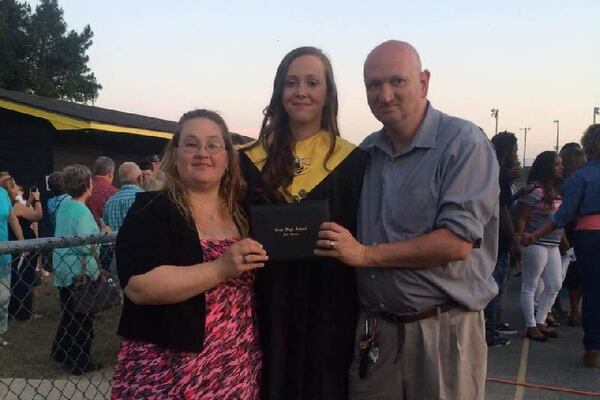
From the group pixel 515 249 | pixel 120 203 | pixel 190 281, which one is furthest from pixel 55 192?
pixel 190 281

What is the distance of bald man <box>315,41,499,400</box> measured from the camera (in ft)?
6.88

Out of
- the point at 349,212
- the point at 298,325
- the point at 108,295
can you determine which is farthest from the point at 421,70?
the point at 108,295

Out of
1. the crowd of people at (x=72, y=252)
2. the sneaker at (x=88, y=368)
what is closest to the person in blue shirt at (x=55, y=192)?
the crowd of people at (x=72, y=252)

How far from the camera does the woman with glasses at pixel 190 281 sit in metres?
1.95

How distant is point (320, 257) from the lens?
6.81 ft

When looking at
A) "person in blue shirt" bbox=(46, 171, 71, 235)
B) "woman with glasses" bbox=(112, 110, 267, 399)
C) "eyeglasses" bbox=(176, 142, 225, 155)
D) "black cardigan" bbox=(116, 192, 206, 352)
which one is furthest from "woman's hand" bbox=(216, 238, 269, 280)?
"person in blue shirt" bbox=(46, 171, 71, 235)

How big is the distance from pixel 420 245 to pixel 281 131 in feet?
2.36

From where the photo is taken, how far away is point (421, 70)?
2.24 metres

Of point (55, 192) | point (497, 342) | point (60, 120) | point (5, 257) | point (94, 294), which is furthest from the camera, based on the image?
point (60, 120)

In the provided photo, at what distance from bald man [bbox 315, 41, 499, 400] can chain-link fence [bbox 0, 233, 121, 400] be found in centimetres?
128

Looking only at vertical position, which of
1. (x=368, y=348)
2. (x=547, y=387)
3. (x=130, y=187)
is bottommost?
(x=547, y=387)

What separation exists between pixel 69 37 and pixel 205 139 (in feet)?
138

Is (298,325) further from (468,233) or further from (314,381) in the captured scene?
(468,233)

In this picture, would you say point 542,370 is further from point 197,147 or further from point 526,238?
point 197,147
